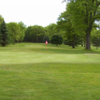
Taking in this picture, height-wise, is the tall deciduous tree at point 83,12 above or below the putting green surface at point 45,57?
above

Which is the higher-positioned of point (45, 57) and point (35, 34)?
point (35, 34)

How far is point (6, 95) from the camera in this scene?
4.04 m

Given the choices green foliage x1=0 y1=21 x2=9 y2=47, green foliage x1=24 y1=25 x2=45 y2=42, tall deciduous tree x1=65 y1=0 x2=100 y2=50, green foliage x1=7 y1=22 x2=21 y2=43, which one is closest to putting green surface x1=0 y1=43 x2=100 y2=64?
tall deciduous tree x1=65 y1=0 x2=100 y2=50

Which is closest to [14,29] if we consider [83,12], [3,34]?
[3,34]

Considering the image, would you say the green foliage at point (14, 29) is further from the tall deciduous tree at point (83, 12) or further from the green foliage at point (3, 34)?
the tall deciduous tree at point (83, 12)

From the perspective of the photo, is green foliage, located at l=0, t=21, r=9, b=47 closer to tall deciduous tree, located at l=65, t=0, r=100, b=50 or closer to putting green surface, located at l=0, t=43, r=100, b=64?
tall deciduous tree, located at l=65, t=0, r=100, b=50

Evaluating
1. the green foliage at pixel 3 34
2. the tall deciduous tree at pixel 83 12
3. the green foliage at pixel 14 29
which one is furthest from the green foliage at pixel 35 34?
the tall deciduous tree at pixel 83 12

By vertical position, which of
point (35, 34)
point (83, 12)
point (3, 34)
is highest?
point (83, 12)

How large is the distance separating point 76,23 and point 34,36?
7418cm

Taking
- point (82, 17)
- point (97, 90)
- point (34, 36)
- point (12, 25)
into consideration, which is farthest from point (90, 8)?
point (34, 36)

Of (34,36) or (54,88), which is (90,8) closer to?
(54,88)

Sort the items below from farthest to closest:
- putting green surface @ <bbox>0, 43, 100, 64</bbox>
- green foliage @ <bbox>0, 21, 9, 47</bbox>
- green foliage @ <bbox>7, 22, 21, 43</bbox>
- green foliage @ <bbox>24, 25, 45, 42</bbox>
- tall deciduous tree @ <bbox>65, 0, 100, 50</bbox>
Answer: green foliage @ <bbox>24, 25, 45, 42</bbox> → green foliage @ <bbox>7, 22, 21, 43</bbox> → green foliage @ <bbox>0, 21, 9, 47</bbox> → tall deciduous tree @ <bbox>65, 0, 100, 50</bbox> → putting green surface @ <bbox>0, 43, 100, 64</bbox>

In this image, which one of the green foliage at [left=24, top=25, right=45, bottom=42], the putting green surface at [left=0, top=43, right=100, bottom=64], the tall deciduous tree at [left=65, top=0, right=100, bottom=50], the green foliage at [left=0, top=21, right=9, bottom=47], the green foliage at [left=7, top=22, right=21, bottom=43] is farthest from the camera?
the green foliage at [left=24, top=25, right=45, bottom=42]

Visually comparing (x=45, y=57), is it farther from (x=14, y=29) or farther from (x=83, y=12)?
(x=14, y=29)
